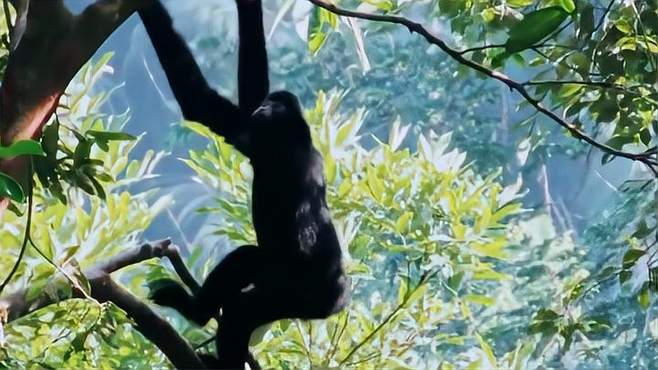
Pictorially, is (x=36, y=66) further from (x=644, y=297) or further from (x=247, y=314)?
(x=644, y=297)

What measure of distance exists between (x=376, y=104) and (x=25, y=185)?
1.68 ft

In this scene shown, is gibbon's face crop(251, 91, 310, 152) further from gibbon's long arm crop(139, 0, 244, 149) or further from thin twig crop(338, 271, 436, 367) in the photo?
thin twig crop(338, 271, 436, 367)

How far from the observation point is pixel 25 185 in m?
1.11

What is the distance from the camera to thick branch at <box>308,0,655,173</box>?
1.17 m

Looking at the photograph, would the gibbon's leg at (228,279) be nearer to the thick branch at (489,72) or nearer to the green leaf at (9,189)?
the thick branch at (489,72)

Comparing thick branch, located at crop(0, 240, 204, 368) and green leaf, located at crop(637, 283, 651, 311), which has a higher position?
thick branch, located at crop(0, 240, 204, 368)

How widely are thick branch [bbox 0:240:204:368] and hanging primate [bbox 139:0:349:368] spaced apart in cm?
4

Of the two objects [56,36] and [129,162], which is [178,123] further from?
[56,36]

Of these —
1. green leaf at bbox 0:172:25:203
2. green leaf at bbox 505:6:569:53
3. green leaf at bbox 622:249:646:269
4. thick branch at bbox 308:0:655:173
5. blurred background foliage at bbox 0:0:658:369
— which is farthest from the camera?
green leaf at bbox 622:249:646:269

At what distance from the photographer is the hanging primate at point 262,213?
1293 millimetres

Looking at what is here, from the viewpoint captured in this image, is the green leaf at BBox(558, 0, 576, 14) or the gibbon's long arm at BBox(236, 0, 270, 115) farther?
the gibbon's long arm at BBox(236, 0, 270, 115)

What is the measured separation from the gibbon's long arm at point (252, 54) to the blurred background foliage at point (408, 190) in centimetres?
2

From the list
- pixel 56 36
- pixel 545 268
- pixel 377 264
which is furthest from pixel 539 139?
pixel 56 36

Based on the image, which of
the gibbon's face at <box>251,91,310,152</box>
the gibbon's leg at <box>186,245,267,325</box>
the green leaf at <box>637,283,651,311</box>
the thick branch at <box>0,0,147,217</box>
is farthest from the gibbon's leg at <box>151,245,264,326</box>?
the green leaf at <box>637,283,651,311</box>
